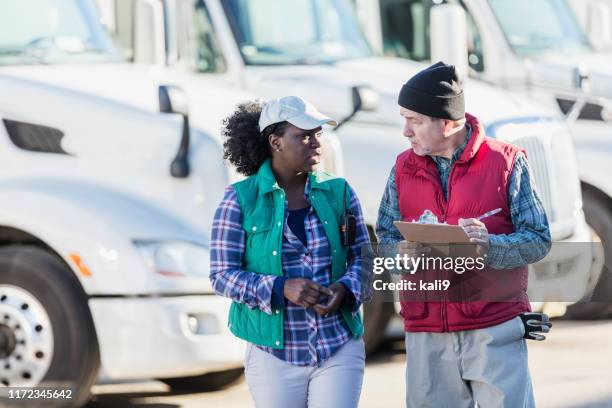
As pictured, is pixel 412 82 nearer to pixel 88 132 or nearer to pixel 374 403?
pixel 88 132

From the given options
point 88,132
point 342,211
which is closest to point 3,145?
point 88,132

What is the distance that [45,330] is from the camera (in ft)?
22.4

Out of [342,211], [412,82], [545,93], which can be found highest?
[412,82]

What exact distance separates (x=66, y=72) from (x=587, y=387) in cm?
332

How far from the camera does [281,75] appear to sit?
9156 mm

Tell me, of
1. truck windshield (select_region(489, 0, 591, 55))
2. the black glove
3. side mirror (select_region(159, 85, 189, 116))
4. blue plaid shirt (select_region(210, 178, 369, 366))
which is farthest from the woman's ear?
truck windshield (select_region(489, 0, 591, 55))

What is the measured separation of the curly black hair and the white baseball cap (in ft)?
0.20

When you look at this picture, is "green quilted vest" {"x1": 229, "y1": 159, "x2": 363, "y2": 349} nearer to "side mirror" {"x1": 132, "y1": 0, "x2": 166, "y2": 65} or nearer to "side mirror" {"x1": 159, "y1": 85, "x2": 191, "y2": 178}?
"side mirror" {"x1": 159, "y1": 85, "x2": 191, "y2": 178}

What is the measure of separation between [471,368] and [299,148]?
845mm

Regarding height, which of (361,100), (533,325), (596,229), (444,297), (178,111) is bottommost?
(596,229)

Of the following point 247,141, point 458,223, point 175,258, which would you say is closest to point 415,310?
point 458,223

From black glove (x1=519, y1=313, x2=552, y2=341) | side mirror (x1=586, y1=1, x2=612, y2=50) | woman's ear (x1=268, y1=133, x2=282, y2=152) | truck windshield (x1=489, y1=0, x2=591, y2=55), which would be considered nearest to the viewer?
black glove (x1=519, y1=313, x2=552, y2=341)

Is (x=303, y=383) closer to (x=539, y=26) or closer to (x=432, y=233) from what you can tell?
(x=432, y=233)

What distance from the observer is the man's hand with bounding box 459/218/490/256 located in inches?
168
